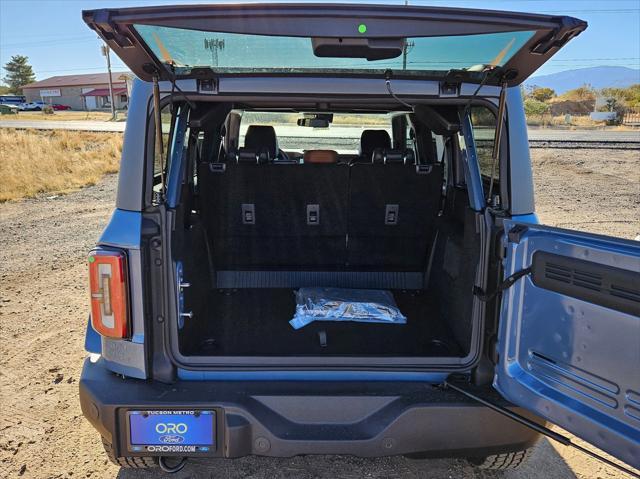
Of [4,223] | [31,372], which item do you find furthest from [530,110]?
[31,372]

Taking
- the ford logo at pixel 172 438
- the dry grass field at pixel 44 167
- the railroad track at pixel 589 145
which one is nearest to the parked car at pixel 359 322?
the ford logo at pixel 172 438

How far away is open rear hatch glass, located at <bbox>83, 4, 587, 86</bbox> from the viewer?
1.60 meters

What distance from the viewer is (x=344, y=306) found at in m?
3.12

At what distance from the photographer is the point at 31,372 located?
3496 millimetres

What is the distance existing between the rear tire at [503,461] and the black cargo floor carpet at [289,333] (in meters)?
0.54

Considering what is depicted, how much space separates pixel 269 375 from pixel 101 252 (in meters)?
0.86

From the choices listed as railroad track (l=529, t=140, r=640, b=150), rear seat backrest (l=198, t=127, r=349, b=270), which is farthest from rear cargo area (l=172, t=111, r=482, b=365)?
railroad track (l=529, t=140, r=640, b=150)

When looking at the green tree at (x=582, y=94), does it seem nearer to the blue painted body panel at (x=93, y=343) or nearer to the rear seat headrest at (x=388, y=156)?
the rear seat headrest at (x=388, y=156)

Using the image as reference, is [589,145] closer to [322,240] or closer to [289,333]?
[322,240]

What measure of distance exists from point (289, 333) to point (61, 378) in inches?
70.7

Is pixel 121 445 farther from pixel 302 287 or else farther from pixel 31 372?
pixel 31 372

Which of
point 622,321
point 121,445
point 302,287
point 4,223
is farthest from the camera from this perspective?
point 4,223

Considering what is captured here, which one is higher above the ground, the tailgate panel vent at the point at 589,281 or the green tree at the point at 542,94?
the green tree at the point at 542,94

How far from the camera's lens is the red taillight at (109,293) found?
1979 millimetres
